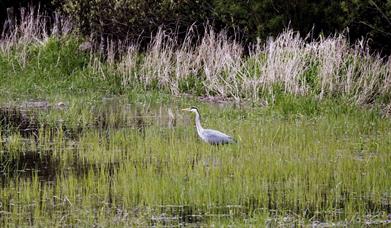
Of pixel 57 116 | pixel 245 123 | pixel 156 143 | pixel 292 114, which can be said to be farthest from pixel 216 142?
pixel 57 116

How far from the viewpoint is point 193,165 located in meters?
11.1

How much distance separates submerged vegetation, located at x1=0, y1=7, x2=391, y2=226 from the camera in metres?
9.21

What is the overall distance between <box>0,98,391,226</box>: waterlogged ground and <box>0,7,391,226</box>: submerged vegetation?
2 cm

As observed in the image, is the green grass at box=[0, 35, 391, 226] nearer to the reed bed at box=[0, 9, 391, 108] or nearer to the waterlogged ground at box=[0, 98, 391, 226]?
the waterlogged ground at box=[0, 98, 391, 226]

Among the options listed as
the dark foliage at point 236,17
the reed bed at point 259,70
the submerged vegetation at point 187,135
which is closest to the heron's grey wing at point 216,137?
the submerged vegetation at point 187,135

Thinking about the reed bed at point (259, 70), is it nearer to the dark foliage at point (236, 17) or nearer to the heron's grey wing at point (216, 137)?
the dark foliage at point (236, 17)

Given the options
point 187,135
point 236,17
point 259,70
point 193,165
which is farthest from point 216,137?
point 236,17

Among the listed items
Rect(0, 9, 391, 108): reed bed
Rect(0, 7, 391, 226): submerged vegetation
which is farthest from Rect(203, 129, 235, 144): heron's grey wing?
Rect(0, 9, 391, 108): reed bed

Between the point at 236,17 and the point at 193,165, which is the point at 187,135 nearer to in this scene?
the point at 193,165

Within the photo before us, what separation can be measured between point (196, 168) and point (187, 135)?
254 cm

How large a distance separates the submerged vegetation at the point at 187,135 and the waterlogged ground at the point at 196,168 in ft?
0.07

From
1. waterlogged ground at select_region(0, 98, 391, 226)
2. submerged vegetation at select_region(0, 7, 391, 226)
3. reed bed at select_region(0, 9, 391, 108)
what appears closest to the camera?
waterlogged ground at select_region(0, 98, 391, 226)

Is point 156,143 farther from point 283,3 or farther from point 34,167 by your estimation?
point 283,3

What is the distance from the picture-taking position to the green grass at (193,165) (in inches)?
352
